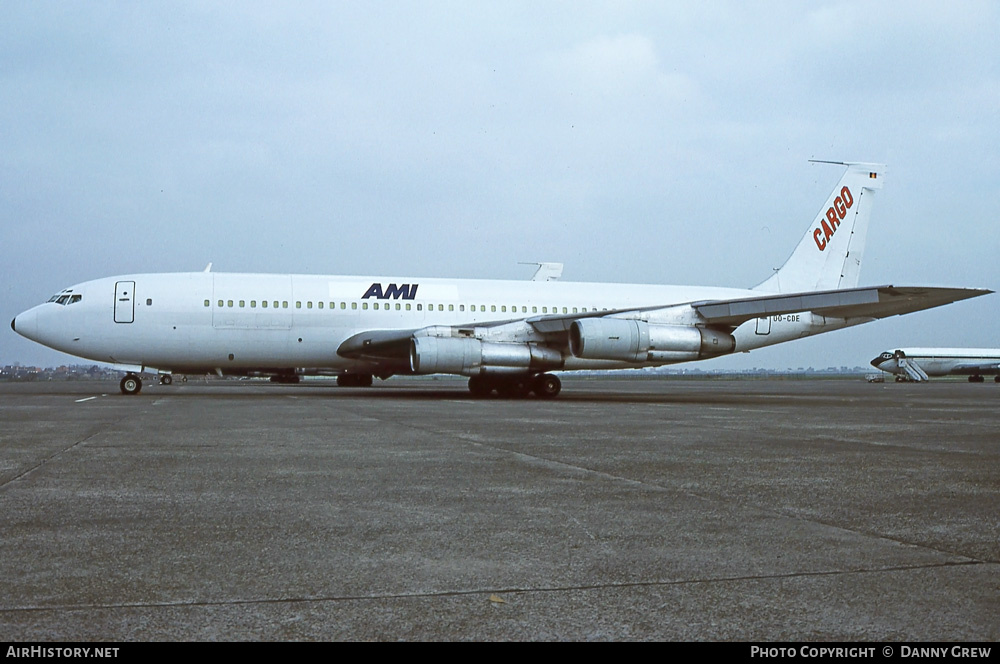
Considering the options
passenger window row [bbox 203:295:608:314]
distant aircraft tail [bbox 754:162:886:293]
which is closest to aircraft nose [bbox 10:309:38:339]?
passenger window row [bbox 203:295:608:314]

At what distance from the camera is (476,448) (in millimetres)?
9375

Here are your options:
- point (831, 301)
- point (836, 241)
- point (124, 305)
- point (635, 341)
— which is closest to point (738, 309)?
point (831, 301)

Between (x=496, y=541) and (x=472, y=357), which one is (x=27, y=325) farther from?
(x=496, y=541)

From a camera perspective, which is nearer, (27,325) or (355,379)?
(27,325)

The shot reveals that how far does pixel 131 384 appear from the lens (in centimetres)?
2450

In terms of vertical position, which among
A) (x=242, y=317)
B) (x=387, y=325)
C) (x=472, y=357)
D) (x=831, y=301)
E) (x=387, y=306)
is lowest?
(x=472, y=357)

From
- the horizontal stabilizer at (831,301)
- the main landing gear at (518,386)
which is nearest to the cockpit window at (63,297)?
the main landing gear at (518,386)

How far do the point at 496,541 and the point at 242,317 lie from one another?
19.9m

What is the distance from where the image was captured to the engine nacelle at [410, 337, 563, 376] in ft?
71.7

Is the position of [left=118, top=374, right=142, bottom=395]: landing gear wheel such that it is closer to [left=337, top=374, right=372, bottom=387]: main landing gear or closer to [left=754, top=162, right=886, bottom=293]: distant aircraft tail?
[left=337, top=374, right=372, bottom=387]: main landing gear

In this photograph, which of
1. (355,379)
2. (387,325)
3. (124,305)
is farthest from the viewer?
(355,379)

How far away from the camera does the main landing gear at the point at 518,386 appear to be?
25000 millimetres

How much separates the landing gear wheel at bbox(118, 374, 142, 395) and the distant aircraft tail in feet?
64.4

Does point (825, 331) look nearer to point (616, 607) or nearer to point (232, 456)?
point (232, 456)
